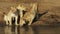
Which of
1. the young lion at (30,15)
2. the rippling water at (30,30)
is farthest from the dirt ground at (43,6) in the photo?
the rippling water at (30,30)

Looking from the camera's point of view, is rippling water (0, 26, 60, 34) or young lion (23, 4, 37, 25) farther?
young lion (23, 4, 37, 25)

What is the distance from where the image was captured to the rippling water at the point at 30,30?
16.1 feet

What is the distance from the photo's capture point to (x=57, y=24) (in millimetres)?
5645

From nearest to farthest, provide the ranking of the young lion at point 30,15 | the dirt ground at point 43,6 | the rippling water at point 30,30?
the rippling water at point 30,30
the young lion at point 30,15
the dirt ground at point 43,6

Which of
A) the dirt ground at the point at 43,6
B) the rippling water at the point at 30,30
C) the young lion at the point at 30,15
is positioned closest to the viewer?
the rippling water at the point at 30,30

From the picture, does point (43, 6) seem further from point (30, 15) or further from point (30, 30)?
point (30, 30)

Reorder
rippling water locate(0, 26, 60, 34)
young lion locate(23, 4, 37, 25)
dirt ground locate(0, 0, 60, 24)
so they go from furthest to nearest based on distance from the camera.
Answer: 1. dirt ground locate(0, 0, 60, 24)
2. young lion locate(23, 4, 37, 25)
3. rippling water locate(0, 26, 60, 34)

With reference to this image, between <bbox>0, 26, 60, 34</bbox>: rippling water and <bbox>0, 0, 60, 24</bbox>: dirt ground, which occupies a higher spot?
<bbox>0, 0, 60, 24</bbox>: dirt ground

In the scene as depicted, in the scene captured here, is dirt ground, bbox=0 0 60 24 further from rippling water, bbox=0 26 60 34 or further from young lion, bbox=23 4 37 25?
rippling water, bbox=0 26 60 34

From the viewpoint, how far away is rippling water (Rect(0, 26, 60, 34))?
4.90m

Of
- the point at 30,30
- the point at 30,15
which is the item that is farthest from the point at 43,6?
the point at 30,30

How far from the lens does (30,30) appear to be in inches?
199

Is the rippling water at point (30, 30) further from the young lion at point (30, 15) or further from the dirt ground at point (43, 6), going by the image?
the dirt ground at point (43, 6)

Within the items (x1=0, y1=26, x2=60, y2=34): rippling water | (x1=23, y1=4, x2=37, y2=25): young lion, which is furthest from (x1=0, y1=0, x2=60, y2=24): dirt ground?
(x1=0, y1=26, x2=60, y2=34): rippling water
